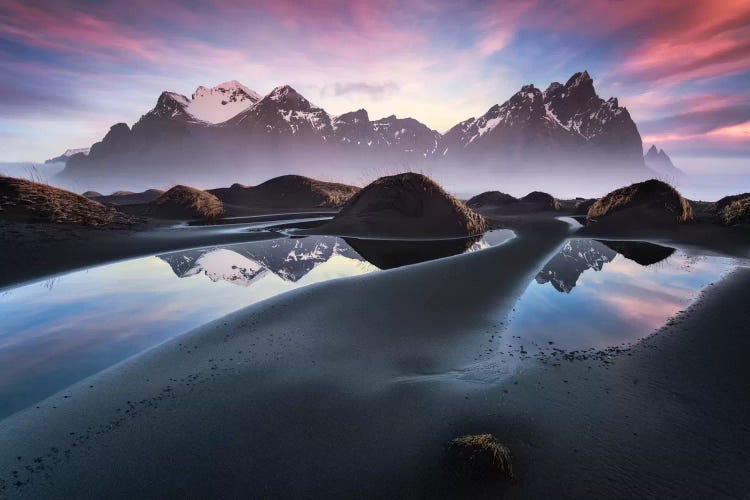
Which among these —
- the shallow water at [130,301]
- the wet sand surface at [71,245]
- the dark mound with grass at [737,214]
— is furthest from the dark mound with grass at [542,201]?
the wet sand surface at [71,245]

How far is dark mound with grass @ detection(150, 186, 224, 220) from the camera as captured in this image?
31.8 metres

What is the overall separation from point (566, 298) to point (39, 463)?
A: 9591 millimetres

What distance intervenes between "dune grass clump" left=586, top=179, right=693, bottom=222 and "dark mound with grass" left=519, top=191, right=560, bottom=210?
491 inches

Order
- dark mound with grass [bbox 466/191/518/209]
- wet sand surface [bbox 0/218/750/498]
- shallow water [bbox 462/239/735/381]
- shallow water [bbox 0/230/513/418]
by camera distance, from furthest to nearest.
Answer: dark mound with grass [bbox 466/191/518/209]
shallow water [bbox 462/239/735/381]
shallow water [bbox 0/230/513/418]
wet sand surface [bbox 0/218/750/498]

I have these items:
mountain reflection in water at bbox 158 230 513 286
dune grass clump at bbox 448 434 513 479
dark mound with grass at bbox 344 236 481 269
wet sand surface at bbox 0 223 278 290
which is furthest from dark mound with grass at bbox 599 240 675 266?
wet sand surface at bbox 0 223 278 290

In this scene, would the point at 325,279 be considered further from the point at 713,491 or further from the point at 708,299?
the point at 708,299

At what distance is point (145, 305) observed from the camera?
8.10 meters

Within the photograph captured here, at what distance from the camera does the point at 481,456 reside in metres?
3.25

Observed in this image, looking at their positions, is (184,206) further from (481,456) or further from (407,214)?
(481,456)

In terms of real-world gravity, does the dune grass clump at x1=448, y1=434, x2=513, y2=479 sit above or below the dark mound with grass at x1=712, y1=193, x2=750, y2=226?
below

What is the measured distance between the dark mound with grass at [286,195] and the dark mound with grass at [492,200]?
17.5m

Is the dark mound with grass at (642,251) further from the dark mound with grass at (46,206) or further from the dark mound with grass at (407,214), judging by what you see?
the dark mound with grass at (46,206)

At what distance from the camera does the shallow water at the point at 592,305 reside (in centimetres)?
566

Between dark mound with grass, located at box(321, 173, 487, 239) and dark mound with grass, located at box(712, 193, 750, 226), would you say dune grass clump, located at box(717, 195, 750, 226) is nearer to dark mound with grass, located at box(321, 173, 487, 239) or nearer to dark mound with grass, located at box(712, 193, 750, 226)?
dark mound with grass, located at box(712, 193, 750, 226)
